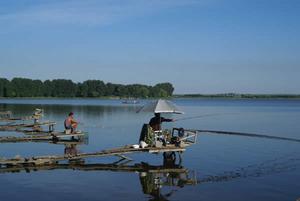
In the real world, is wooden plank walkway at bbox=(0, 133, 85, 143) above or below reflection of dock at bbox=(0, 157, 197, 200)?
above

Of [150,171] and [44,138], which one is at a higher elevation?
[44,138]

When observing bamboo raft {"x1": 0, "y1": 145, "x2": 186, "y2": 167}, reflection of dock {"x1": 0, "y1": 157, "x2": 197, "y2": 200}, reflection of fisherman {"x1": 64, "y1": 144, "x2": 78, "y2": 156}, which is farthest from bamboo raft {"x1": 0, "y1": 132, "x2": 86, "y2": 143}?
bamboo raft {"x1": 0, "y1": 145, "x2": 186, "y2": 167}

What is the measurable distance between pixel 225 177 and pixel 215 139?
1790 centimetres

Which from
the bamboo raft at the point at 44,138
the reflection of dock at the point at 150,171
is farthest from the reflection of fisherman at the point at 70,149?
the reflection of dock at the point at 150,171

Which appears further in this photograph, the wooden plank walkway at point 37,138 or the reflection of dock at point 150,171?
the wooden plank walkway at point 37,138

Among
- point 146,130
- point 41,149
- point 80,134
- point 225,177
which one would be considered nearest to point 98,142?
point 80,134

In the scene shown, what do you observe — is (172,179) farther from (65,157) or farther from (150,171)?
(65,157)

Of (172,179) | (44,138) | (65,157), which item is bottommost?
(172,179)

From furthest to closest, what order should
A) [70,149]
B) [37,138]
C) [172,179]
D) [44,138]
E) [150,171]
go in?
[44,138], [37,138], [70,149], [150,171], [172,179]

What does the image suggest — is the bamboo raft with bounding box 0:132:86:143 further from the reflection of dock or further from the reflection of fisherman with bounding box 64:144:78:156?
the reflection of dock

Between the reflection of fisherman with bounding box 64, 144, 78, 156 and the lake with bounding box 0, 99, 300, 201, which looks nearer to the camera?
the lake with bounding box 0, 99, 300, 201

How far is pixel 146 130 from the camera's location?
24500mm

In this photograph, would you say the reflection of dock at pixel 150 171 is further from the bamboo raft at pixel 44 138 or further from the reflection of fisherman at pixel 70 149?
the bamboo raft at pixel 44 138

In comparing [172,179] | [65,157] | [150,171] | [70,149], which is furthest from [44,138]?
[172,179]
